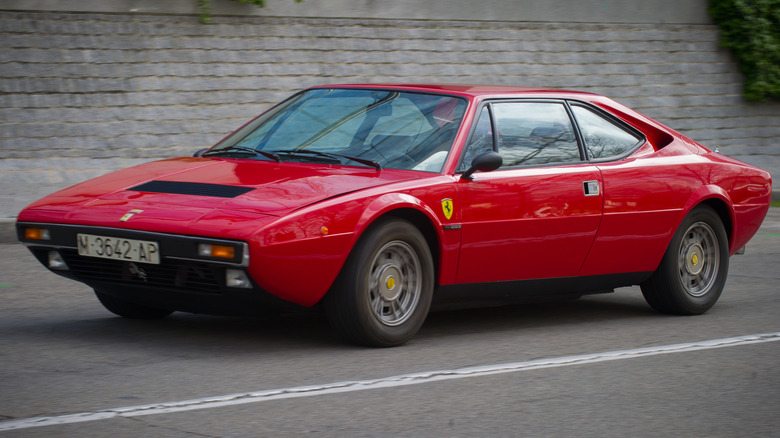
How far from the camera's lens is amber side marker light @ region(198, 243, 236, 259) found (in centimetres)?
473

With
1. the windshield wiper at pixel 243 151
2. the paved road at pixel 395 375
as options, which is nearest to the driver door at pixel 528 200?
the paved road at pixel 395 375

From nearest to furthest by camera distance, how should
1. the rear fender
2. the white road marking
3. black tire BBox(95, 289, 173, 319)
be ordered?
the white road marking < black tire BBox(95, 289, 173, 319) < the rear fender

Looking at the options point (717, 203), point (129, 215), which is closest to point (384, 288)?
point (129, 215)

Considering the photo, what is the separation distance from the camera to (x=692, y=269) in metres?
6.87

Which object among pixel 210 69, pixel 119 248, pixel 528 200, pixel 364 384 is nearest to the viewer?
pixel 364 384

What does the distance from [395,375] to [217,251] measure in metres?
0.97

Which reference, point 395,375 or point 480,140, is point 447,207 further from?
point 395,375

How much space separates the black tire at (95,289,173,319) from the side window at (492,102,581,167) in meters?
2.12

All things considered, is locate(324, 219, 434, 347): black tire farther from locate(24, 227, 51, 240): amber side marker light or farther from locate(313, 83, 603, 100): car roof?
locate(24, 227, 51, 240): amber side marker light

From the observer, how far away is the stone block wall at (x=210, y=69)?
1228cm

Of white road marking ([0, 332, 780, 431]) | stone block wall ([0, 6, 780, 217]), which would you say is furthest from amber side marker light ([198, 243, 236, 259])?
stone block wall ([0, 6, 780, 217])

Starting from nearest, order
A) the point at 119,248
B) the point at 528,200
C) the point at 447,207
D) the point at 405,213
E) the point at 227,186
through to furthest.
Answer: the point at 119,248 < the point at 227,186 < the point at 405,213 < the point at 447,207 < the point at 528,200

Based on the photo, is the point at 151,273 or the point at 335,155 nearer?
the point at 151,273

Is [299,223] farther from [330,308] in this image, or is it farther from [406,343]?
[406,343]
